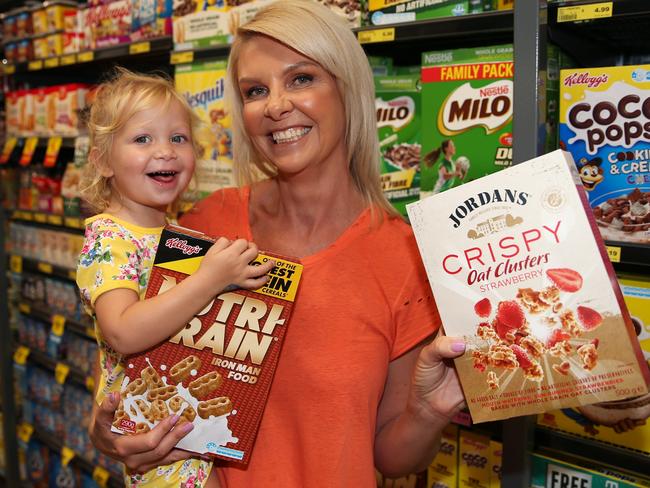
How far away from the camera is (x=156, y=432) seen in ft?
3.93

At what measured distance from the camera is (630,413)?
58.7 inches

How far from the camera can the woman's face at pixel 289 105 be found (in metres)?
1.21

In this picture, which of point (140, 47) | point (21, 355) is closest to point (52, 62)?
point (140, 47)

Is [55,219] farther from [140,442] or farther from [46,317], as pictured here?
[140,442]

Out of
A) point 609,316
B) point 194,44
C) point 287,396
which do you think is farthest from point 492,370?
point 194,44

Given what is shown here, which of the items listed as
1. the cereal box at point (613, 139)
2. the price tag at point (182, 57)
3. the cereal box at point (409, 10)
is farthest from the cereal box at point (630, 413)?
the price tag at point (182, 57)

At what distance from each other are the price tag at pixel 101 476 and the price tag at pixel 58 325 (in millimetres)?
702

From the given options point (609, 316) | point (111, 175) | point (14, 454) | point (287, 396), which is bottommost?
point (14, 454)

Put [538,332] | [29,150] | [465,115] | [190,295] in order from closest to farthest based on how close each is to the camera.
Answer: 1. [538,332]
2. [190,295]
3. [465,115]
4. [29,150]

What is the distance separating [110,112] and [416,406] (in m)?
0.92

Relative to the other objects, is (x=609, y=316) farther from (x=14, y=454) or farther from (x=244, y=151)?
(x=14, y=454)

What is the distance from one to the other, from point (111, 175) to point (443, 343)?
2.85 feet

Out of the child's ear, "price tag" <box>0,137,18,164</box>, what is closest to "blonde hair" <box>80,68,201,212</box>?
the child's ear

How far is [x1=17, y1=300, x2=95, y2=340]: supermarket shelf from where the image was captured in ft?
10.2
